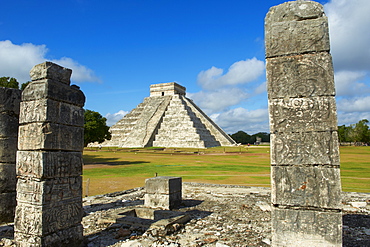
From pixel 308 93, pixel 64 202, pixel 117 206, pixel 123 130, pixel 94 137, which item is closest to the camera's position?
pixel 308 93

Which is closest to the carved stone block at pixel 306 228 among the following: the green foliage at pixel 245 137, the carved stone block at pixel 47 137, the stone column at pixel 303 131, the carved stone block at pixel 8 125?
the stone column at pixel 303 131

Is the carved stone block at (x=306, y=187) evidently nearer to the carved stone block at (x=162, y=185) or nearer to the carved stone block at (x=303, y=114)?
the carved stone block at (x=303, y=114)

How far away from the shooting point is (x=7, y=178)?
6527mm

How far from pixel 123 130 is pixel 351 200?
46.6 meters

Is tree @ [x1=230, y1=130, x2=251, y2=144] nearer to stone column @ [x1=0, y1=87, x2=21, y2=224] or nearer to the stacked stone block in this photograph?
the stacked stone block

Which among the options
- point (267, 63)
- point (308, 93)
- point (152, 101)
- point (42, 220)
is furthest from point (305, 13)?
point (152, 101)

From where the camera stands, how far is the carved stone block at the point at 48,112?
4.50 metres

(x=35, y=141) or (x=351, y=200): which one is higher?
(x=35, y=141)

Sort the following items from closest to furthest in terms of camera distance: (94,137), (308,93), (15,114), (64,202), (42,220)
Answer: (308,93), (42,220), (64,202), (15,114), (94,137)

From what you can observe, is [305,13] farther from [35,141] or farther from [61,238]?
[61,238]

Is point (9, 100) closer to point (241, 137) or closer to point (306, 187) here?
point (306, 187)

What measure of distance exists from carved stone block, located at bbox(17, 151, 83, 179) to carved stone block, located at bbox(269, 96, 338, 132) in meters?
3.33

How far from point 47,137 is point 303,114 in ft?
12.4

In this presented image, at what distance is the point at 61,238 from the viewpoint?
4547 millimetres
